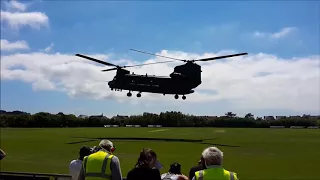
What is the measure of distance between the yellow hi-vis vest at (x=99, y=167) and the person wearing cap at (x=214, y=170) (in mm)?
1931

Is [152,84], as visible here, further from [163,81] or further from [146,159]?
[146,159]

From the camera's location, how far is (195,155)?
42094 mm

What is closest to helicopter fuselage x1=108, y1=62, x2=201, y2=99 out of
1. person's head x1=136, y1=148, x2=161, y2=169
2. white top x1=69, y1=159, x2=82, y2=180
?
white top x1=69, y1=159, x2=82, y2=180

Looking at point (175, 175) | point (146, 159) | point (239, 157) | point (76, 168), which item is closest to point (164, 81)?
point (239, 157)

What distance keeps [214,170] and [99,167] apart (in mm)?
2241

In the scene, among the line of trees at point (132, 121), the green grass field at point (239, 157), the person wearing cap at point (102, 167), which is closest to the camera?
the person wearing cap at point (102, 167)

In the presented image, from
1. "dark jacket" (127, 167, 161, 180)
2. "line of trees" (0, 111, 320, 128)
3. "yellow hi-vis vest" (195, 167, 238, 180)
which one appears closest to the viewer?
"yellow hi-vis vest" (195, 167, 238, 180)

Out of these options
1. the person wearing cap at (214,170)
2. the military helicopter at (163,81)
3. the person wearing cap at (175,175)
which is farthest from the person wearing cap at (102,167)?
the military helicopter at (163,81)

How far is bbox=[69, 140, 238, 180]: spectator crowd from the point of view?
5566 millimetres

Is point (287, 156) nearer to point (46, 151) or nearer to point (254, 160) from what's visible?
point (254, 160)

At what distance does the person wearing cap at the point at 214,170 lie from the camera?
18.1 feet

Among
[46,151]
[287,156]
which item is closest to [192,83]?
[287,156]

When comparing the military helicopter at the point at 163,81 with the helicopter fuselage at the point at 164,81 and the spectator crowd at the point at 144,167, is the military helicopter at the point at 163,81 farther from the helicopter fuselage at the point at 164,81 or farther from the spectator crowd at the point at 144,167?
the spectator crowd at the point at 144,167

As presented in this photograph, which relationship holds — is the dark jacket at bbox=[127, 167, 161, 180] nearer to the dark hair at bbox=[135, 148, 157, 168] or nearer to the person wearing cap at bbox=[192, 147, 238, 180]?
the dark hair at bbox=[135, 148, 157, 168]
